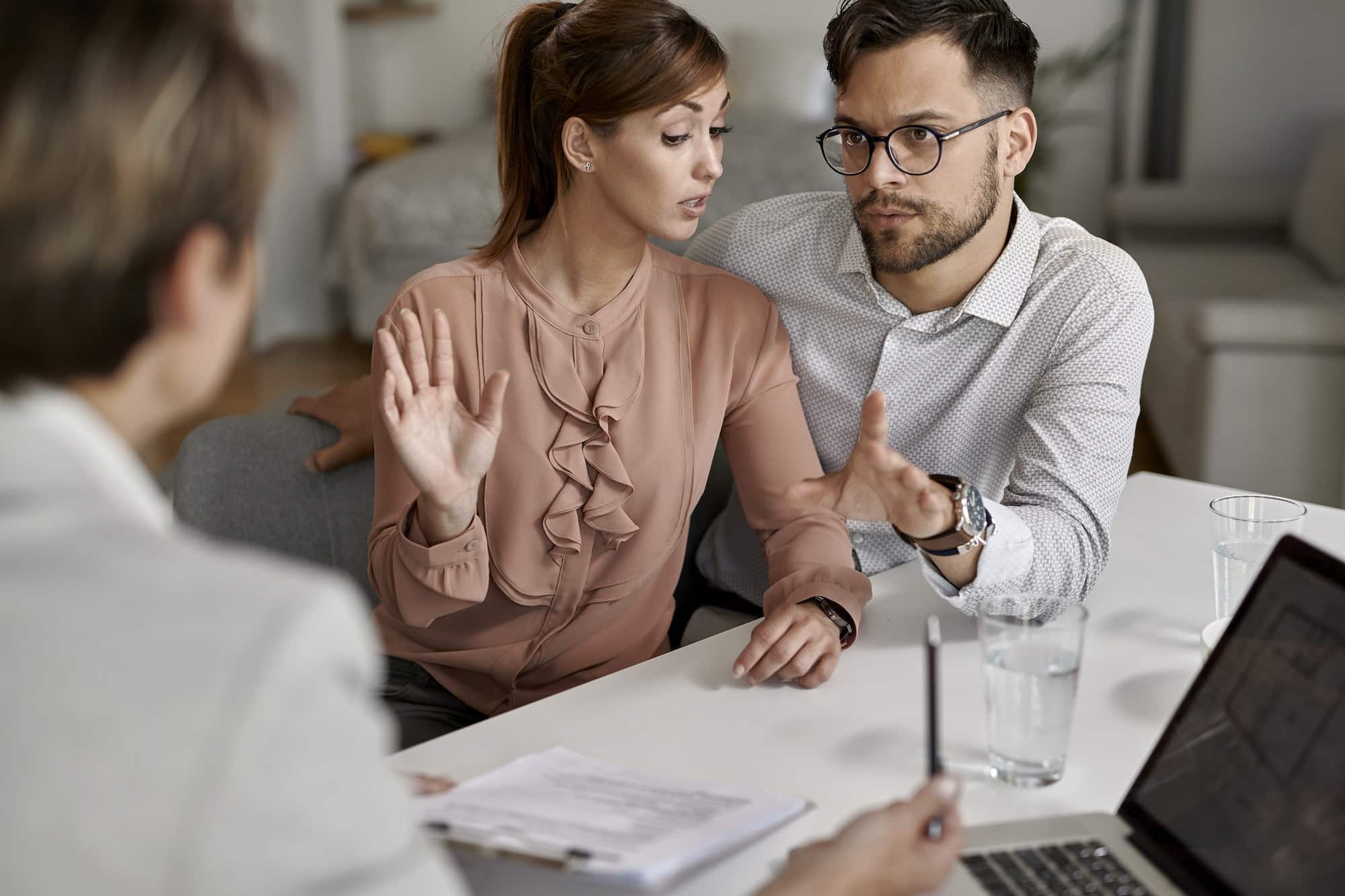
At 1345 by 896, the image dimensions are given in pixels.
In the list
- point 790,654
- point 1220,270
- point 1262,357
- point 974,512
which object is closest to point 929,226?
point 974,512

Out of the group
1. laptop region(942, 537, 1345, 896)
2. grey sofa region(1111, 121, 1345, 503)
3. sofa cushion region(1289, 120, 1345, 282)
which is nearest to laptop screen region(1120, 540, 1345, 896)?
laptop region(942, 537, 1345, 896)

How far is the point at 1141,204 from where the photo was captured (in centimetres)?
482

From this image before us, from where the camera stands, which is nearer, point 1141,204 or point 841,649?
point 841,649

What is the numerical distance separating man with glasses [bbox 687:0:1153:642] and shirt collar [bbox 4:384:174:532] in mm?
887

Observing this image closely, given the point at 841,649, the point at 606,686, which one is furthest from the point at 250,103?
the point at 841,649

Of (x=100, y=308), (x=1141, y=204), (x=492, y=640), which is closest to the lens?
(x=100, y=308)

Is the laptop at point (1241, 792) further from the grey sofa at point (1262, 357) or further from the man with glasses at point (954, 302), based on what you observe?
the grey sofa at point (1262, 357)

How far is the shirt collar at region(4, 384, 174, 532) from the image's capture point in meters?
0.58

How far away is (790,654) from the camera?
1185 millimetres

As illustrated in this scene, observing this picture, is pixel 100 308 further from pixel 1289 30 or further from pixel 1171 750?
pixel 1289 30

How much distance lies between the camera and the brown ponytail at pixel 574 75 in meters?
1.46

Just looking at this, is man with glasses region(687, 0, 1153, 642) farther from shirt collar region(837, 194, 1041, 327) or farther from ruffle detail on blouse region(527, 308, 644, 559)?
ruffle detail on blouse region(527, 308, 644, 559)

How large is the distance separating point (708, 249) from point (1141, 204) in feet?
11.5

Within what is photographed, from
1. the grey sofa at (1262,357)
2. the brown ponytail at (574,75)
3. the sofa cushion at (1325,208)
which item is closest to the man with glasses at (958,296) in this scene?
the brown ponytail at (574,75)
